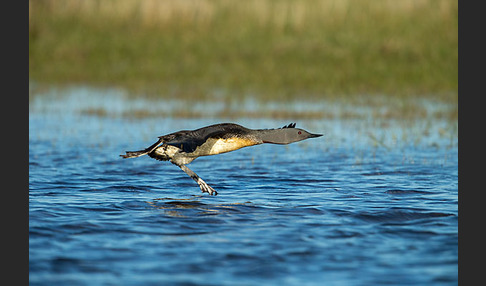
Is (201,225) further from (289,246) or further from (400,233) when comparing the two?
(400,233)

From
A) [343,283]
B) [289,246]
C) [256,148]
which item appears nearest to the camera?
[343,283]

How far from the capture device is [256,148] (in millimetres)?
12062

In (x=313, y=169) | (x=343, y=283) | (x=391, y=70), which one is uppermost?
(x=391, y=70)

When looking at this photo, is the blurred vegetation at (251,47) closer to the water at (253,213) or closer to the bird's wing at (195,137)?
the water at (253,213)

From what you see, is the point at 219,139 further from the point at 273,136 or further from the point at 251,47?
the point at 251,47

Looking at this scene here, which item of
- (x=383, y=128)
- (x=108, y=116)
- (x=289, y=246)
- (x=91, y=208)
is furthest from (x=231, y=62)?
A: (x=289, y=246)

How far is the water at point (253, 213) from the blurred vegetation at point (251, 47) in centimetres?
575

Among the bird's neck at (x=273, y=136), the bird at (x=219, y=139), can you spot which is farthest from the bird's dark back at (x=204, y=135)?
the bird's neck at (x=273, y=136)

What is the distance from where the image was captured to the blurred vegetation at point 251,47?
60.8 feet

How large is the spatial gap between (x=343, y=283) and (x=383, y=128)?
8.46 metres

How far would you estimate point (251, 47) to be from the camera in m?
20.7

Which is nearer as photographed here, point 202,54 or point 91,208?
point 91,208

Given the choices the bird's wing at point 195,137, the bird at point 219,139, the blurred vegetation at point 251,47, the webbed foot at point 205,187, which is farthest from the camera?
the blurred vegetation at point 251,47

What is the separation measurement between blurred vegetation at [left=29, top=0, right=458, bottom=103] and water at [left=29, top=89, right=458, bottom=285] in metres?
5.75
